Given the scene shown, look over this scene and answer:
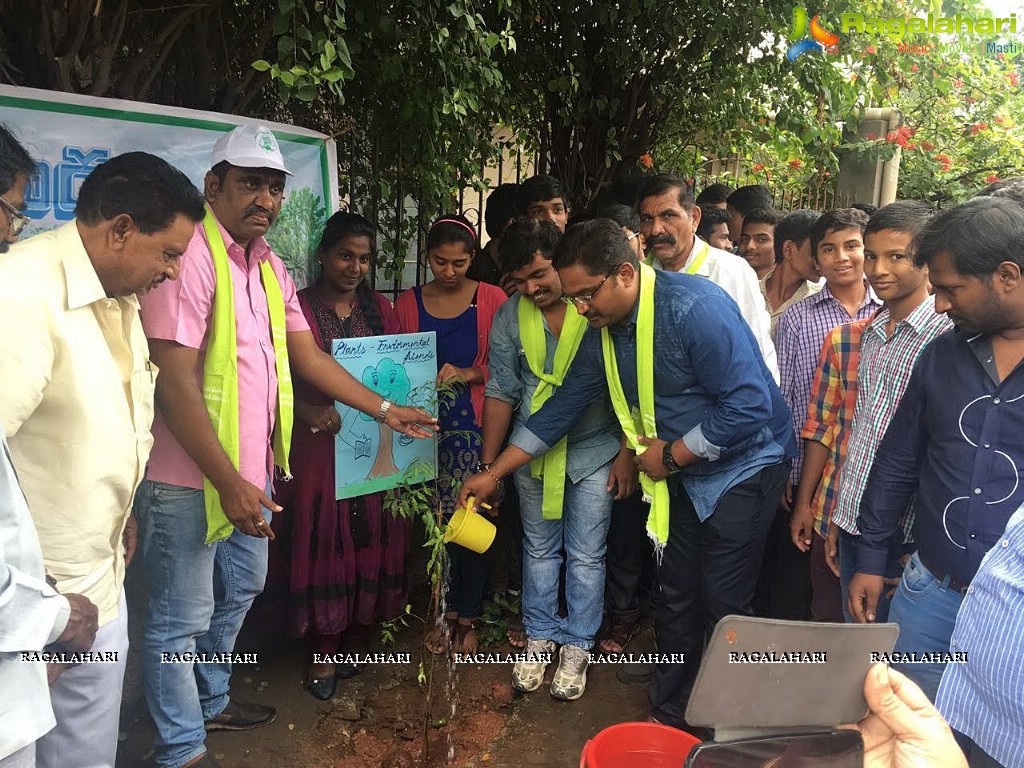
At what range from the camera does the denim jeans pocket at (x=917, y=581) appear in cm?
198

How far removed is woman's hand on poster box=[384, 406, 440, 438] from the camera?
106 inches

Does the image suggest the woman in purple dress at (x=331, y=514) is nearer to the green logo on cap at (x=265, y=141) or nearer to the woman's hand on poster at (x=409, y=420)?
the woman's hand on poster at (x=409, y=420)

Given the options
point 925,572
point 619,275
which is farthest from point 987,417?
point 619,275

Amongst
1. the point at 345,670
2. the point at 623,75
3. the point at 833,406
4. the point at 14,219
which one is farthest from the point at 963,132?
the point at 14,219

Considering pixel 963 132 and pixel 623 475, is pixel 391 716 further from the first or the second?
pixel 963 132

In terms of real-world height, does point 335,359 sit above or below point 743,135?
below

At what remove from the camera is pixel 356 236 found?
2.84m

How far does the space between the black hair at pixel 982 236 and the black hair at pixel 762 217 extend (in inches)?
91.9

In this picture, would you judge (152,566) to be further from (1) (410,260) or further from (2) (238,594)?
(1) (410,260)

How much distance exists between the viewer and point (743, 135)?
5.68 metres

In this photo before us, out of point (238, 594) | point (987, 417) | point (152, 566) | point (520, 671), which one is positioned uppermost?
point (987, 417)

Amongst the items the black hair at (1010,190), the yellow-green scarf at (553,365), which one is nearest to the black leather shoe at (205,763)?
the yellow-green scarf at (553,365)

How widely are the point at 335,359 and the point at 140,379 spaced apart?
85 cm

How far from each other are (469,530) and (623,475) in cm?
69
